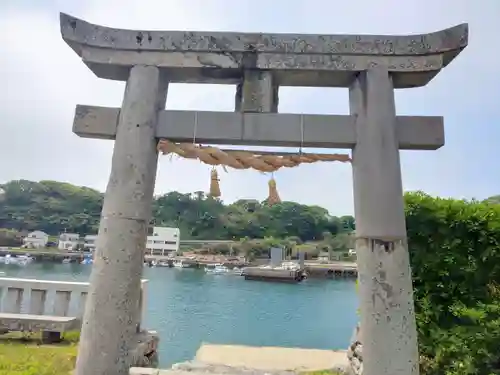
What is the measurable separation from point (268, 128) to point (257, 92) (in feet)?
1.41

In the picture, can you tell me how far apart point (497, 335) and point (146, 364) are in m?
3.77

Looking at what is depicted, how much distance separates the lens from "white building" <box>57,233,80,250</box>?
186ft

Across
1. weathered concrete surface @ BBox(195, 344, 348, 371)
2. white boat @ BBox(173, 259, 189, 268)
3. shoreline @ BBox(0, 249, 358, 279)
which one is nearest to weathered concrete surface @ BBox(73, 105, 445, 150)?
weathered concrete surface @ BBox(195, 344, 348, 371)

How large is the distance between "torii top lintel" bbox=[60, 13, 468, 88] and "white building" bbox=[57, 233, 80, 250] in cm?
5974

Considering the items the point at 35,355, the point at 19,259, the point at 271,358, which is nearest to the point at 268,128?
the point at 35,355

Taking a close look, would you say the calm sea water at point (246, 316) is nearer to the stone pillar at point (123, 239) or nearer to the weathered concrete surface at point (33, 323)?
the weathered concrete surface at point (33, 323)

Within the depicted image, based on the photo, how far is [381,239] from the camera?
3.34 m

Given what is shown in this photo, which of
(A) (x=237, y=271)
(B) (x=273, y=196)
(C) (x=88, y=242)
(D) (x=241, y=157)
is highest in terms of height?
(C) (x=88, y=242)

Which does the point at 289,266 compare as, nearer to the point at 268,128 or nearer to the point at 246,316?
the point at 246,316

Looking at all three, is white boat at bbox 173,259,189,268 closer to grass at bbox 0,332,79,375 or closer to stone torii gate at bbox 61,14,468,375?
grass at bbox 0,332,79,375

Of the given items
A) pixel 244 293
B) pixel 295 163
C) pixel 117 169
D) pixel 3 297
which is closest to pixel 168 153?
pixel 117 169

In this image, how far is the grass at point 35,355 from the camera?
4.29 meters

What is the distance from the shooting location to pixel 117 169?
11.8 ft

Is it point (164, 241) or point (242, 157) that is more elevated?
point (164, 241)
